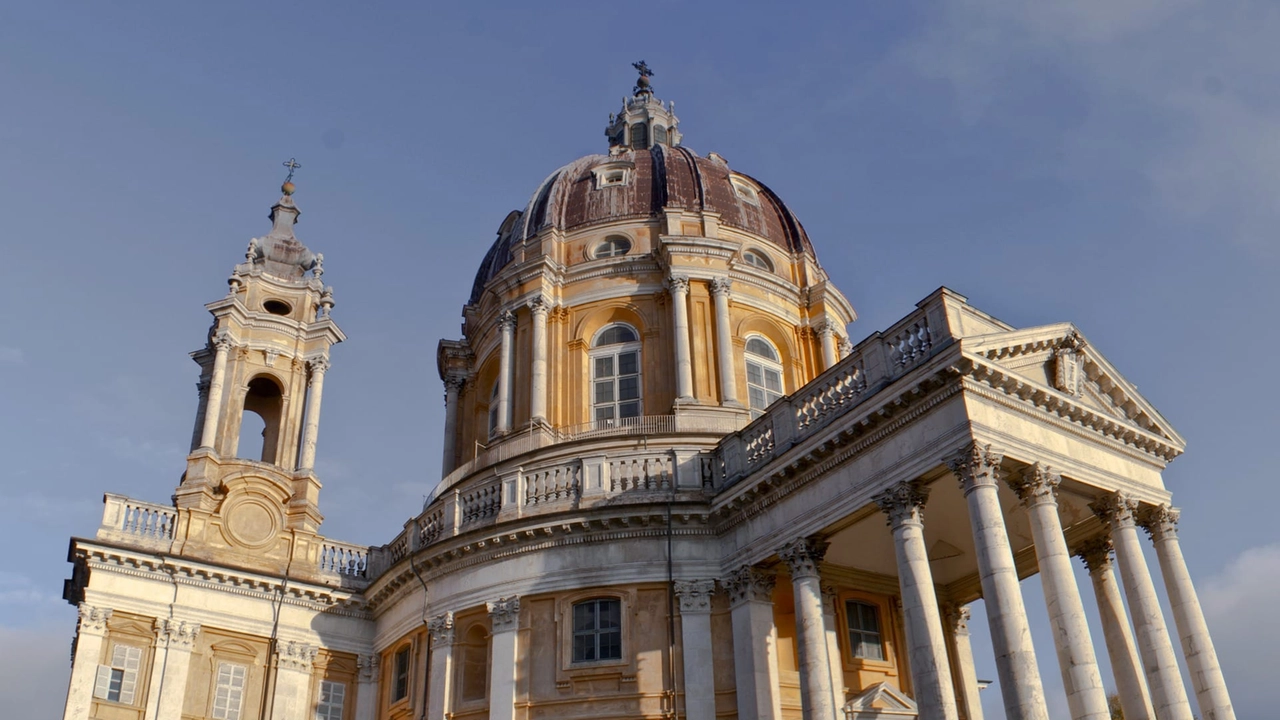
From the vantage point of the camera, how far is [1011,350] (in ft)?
62.4

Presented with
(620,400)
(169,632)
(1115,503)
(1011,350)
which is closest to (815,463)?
(1011,350)

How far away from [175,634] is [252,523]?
3.83 meters

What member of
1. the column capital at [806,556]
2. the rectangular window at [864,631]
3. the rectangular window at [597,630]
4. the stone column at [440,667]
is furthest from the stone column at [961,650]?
the stone column at [440,667]

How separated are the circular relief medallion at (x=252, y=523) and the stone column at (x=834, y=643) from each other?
1448cm

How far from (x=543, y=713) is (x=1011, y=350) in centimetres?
1130

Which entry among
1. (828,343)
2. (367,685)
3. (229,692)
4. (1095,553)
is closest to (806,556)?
(1095,553)

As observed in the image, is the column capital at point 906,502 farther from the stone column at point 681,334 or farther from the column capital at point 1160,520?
the stone column at point 681,334

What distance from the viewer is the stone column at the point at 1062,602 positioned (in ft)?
53.2

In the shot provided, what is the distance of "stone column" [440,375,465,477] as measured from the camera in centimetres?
3291

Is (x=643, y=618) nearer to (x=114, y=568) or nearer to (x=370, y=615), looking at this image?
(x=370, y=615)

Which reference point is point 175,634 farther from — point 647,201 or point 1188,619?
point 1188,619

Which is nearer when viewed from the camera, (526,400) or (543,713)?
(543,713)

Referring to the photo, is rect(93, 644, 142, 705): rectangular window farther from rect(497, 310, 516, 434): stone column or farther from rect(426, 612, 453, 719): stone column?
rect(497, 310, 516, 434): stone column

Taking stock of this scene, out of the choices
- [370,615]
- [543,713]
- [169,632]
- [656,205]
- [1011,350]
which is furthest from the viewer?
[656,205]
